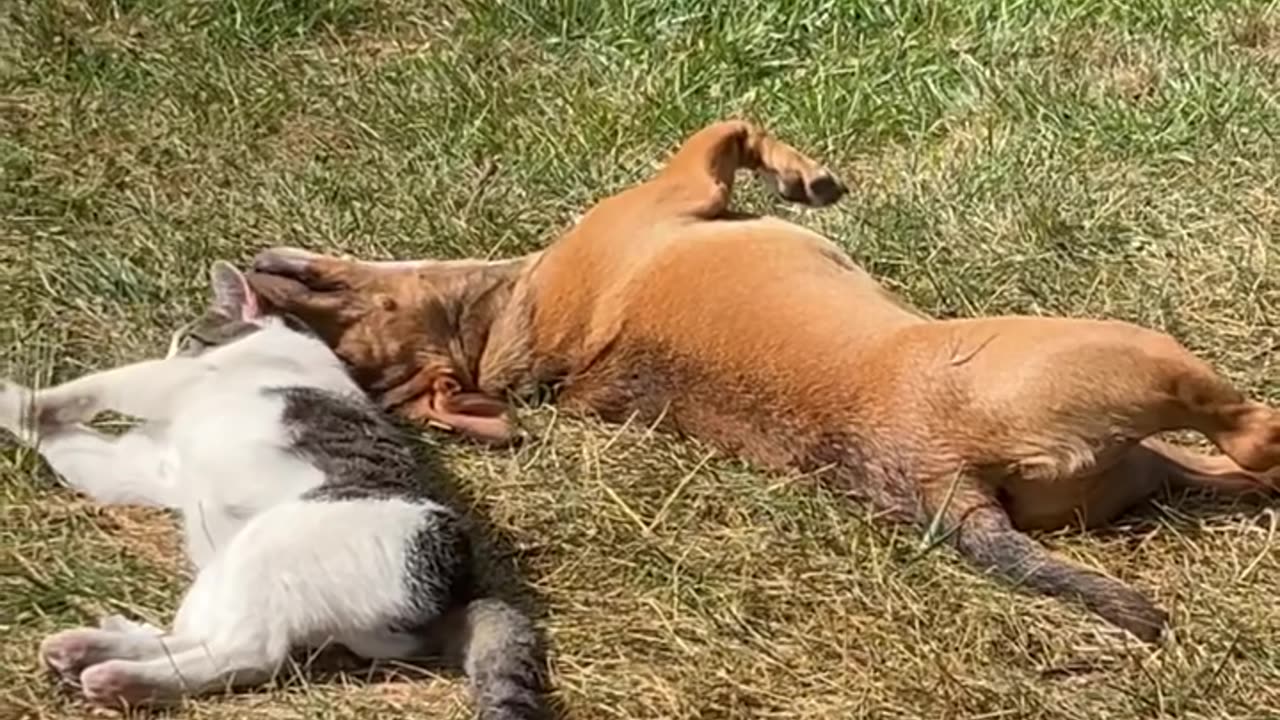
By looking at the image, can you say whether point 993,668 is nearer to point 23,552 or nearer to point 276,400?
point 276,400

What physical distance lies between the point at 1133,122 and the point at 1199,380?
222 cm

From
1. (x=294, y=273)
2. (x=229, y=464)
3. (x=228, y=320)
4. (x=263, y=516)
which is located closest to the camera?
(x=263, y=516)

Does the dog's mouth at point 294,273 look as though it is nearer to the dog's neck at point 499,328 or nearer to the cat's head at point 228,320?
the cat's head at point 228,320

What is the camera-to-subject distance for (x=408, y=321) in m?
5.64

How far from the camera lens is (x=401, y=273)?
576 centimetres

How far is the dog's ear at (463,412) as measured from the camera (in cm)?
533

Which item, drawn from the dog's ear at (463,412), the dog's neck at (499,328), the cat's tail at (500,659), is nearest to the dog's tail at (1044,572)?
the cat's tail at (500,659)

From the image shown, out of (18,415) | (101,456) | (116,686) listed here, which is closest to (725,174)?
(101,456)

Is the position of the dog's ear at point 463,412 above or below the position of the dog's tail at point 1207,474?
below

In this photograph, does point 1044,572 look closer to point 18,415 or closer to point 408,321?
point 408,321

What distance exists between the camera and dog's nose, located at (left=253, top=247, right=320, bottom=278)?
18.3 ft

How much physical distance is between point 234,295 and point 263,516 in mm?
1007

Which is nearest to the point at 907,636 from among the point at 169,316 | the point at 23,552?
the point at 23,552

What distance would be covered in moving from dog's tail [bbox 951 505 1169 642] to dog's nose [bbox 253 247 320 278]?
1.87 metres
